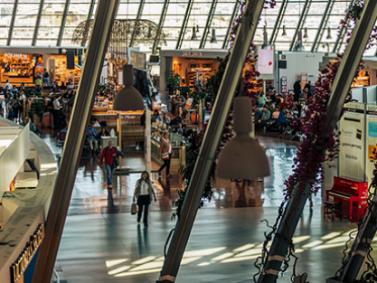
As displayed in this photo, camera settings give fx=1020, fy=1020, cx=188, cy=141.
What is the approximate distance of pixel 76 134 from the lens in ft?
21.5

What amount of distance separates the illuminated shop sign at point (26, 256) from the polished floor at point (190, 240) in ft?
10.2

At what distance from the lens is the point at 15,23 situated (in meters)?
34.7

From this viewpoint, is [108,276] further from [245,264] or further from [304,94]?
[304,94]

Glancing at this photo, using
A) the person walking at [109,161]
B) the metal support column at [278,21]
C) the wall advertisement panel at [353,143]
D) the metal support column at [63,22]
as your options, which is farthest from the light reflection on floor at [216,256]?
the metal support column at [278,21]

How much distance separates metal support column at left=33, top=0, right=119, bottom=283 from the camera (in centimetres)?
627

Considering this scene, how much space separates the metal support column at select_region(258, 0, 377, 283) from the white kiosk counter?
6.42 ft

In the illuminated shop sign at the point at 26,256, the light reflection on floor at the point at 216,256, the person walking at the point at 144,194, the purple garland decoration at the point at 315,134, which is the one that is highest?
the purple garland decoration at the point at 315,134

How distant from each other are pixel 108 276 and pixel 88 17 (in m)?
23.5

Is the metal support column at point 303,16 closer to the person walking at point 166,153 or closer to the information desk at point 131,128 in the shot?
the information desk at point 131,128

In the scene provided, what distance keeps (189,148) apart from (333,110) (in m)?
1.80

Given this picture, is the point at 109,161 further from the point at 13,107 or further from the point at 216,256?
the point at 13,107

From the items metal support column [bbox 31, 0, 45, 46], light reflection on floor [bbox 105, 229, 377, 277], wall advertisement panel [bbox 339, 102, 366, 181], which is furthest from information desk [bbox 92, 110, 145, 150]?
light reflection on floor [bbox 105, 229, 377, 277]

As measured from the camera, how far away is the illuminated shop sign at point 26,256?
7473 millimetres

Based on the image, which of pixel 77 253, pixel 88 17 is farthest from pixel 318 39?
pixel 77 253
